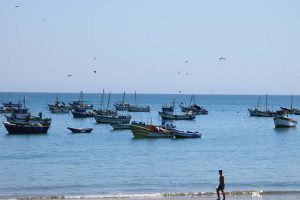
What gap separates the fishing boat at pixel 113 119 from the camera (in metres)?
99.6

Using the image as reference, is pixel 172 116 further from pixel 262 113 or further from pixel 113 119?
pixel 262 113

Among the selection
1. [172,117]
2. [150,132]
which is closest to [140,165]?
[150,132]

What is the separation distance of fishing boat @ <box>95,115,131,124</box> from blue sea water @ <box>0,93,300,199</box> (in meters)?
17.3

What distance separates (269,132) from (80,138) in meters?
27.2

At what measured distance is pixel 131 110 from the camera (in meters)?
160

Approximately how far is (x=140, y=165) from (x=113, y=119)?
5226cm

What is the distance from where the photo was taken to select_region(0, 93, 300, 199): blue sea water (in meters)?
39.8

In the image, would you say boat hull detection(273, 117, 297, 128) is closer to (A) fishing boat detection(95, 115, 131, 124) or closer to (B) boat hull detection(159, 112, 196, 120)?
(A) fishing boat detection(95, 115, 131, 124)

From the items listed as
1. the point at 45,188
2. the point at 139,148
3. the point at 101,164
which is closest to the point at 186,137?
the point at 139,148

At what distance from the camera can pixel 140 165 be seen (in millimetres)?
51500

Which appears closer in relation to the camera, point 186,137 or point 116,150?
point 116,150

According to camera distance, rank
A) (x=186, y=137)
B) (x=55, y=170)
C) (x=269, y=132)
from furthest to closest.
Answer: (x=269, y=132) → (x=186, y=137) → (x=55, y=170)

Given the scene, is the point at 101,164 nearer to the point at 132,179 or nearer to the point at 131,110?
the point at 132,179

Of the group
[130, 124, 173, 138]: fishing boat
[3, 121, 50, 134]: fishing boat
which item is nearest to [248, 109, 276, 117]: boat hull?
[130, 124, 173, 138]: fishing boat
